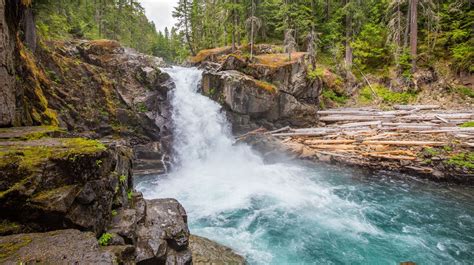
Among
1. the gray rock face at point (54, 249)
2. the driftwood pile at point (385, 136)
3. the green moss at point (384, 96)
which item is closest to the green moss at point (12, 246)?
the gray rock face at point (54, 249)

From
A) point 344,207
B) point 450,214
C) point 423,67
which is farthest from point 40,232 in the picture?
point 423,67

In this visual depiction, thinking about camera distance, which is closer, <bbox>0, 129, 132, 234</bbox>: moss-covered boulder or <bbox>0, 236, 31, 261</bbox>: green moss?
<bbox>0, 236, 31, 261</bbox>: green moss

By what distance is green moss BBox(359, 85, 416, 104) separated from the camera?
2175cm

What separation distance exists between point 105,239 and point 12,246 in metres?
1.34

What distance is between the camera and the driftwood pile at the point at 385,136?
12758 mm

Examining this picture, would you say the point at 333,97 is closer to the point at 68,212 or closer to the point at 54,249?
the point at 68,212

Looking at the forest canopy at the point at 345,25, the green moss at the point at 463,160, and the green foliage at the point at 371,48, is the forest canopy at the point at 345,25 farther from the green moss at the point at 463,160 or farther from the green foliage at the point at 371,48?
the green moss at the point at 463,160

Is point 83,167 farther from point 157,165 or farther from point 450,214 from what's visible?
point 450,214

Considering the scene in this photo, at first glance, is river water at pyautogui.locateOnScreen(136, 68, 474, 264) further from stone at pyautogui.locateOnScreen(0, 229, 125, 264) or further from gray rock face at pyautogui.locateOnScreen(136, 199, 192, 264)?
stone at pyautogui.locateOnScreen(0, 229, 125, 264)

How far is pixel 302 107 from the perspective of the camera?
18.5m

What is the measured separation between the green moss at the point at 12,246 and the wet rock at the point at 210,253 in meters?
3.63

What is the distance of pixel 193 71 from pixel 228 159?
29.8 feet

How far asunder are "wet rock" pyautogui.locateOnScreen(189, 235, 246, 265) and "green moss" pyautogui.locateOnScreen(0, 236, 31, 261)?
363 cm

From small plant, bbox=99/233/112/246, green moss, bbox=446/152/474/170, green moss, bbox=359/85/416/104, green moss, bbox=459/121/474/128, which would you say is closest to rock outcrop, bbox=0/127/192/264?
small plant, bbox=99/233/112/246
